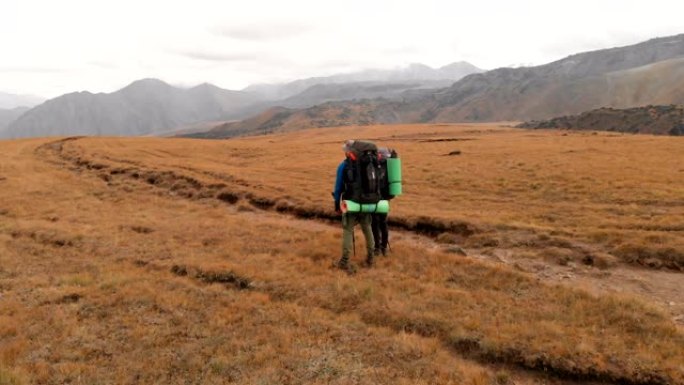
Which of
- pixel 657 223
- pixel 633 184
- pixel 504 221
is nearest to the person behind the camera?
pixel 657 223

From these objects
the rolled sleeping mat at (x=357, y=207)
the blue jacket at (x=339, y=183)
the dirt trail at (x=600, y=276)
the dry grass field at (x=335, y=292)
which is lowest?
the dirt trail at (x=600, y=276)

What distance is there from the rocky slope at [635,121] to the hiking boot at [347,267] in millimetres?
154828

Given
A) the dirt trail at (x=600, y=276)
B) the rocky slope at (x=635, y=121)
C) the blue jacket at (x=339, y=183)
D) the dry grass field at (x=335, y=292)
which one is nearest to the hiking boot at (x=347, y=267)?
the dry grass field at (x=335, y=292)

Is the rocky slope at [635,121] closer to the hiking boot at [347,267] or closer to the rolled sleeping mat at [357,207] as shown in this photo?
the rolled sleeping mat at [357,207]

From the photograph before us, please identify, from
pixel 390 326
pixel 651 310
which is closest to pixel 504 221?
pixel 651 310

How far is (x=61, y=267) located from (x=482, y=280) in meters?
12.1

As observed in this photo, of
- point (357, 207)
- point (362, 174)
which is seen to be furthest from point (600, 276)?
point (362, 174)

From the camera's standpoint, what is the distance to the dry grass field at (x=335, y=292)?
8297 millimetres

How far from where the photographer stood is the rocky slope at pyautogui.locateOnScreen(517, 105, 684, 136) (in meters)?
148

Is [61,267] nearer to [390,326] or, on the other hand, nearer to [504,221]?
[390,326]

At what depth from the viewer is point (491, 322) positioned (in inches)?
382

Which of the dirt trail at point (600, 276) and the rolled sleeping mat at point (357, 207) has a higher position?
the rolled sleeping mat at point (357, 207)

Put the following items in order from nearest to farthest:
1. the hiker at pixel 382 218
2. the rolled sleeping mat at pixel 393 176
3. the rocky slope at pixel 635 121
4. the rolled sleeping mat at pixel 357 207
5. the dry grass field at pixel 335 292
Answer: the dry grass field at pixel 335 292, the rolled sleeping mat at pixel 357 207, the hiker at pixel 382 218, the rolled sleeping mat at pixel 393 176, the rocky slope at pixel 635 121

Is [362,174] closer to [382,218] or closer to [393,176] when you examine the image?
[393,176]
